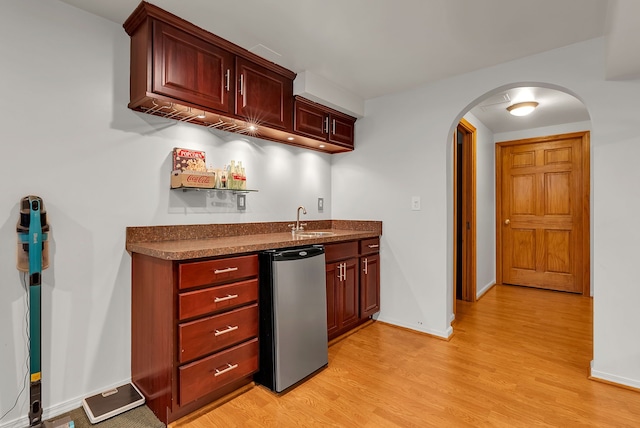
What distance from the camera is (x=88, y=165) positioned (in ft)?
6.23

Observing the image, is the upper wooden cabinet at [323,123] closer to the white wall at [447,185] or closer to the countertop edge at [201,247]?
the white wall at [447,185]

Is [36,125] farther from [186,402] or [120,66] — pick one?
[186,402]

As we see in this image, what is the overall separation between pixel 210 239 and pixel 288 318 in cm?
86

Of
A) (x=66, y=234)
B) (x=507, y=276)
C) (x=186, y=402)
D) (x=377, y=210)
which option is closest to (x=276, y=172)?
(x=377, y=210)

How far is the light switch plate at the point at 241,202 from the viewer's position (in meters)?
2.69

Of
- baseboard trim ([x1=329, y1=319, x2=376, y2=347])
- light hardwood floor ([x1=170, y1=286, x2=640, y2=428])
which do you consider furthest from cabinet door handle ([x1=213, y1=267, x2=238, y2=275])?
baseboard trim ([x1=329, y1=319, x2=376, y2=347])

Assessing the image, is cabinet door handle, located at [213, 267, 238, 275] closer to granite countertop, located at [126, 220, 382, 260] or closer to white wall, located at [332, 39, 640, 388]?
granite countertop, located at [126, 220, 382, 260]

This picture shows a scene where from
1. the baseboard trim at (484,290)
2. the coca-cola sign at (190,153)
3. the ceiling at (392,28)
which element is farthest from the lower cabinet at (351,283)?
the baseboard trim at (484,290)

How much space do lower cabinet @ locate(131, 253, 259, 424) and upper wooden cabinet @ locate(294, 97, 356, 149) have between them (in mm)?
1423

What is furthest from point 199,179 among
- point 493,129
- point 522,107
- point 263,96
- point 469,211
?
point 493,129

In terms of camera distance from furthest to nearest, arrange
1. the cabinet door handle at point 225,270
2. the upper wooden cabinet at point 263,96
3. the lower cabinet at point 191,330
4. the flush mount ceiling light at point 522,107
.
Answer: the flush mount ceiling light at point 522,107 → the upper wooden cabinet at point 263,96 → the cabinet door handle at point 225,270 → the lower cabinet at point 191,330

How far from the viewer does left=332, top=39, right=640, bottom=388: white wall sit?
210cm

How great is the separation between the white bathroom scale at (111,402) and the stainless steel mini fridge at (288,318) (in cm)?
74

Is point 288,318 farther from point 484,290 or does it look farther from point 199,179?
point 484,290
